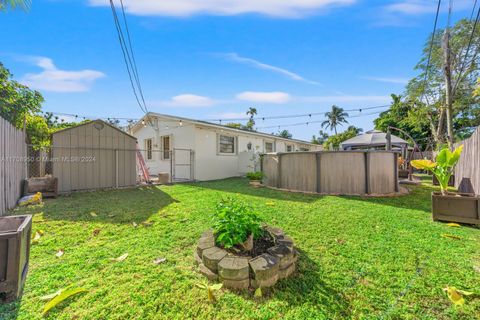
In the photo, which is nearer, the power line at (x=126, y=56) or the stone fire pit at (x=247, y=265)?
the stone fire pit at (x=247, y=265)

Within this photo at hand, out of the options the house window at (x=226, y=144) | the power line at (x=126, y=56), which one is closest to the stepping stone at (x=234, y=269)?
the power line at (x=126, y=56)

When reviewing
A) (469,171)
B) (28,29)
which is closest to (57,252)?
(28,29)

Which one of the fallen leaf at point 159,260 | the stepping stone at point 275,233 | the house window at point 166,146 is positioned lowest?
the fallen leaf at point 159,260

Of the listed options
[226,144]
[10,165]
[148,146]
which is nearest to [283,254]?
[10,165]

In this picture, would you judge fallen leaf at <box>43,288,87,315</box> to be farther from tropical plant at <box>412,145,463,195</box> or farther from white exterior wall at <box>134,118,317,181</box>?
white exterior wall at <box>134,118,317,181</box>

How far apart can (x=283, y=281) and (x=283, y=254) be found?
242 millimetres

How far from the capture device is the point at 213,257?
212cm

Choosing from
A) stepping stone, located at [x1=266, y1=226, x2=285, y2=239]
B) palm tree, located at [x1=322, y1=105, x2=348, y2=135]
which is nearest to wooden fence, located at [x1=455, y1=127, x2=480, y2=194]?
stepping stone, located at [x1=266, y1=226, x2=285, y2=239]

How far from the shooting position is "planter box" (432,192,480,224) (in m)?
3.78

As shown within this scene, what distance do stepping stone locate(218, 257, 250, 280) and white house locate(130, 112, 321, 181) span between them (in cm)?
802

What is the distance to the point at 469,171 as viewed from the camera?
5.60 m

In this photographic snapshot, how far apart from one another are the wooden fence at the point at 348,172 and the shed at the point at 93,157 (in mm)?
6581

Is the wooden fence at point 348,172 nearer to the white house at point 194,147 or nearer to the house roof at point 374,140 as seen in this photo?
the white house at point 194,147

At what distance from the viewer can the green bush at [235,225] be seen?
2213mm
